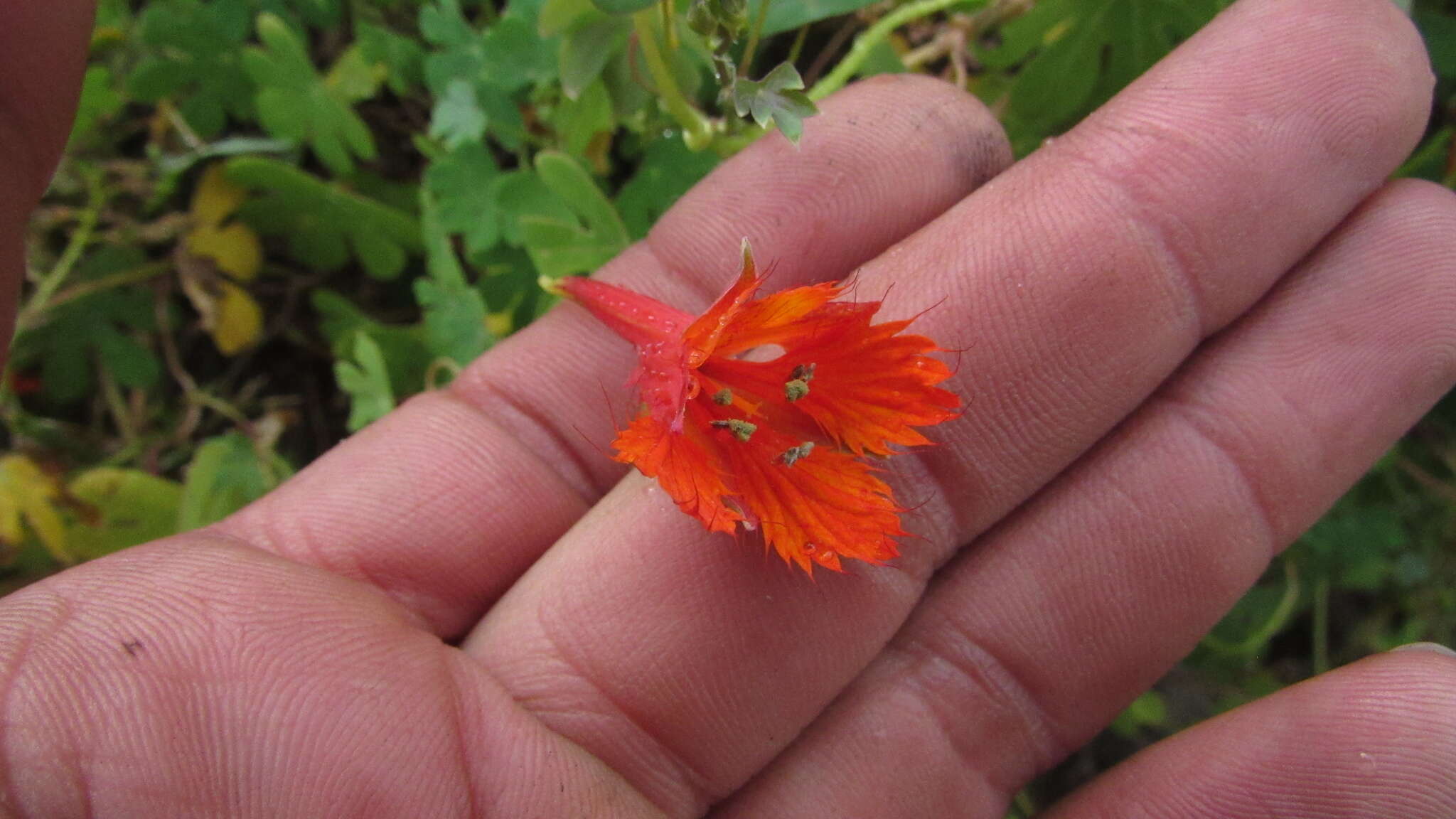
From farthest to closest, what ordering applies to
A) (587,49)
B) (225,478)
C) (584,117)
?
(225,478), (584,117), (587,49)

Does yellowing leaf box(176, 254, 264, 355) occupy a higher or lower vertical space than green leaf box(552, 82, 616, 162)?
lower

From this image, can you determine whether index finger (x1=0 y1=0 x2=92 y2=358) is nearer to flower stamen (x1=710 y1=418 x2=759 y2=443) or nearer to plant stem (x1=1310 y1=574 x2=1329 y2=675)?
flower stamen (x1=710 y1=418 x2=759 y2=443)

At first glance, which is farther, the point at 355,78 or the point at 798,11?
the point at 355,78

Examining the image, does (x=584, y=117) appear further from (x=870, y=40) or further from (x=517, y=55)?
(x=870, y=40)

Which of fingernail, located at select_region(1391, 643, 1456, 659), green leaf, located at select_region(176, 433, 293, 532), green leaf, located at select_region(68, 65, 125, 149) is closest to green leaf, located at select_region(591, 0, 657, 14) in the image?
green leaf, located at select_region(68, 65, 125, 149)

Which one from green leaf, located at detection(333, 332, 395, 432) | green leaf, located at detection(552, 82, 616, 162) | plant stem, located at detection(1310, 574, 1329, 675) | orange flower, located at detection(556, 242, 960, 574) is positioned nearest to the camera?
orange flower, located at detection(556, 242, 960, 574)

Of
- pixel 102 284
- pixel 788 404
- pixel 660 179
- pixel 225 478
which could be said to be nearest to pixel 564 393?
pixel 788 404
